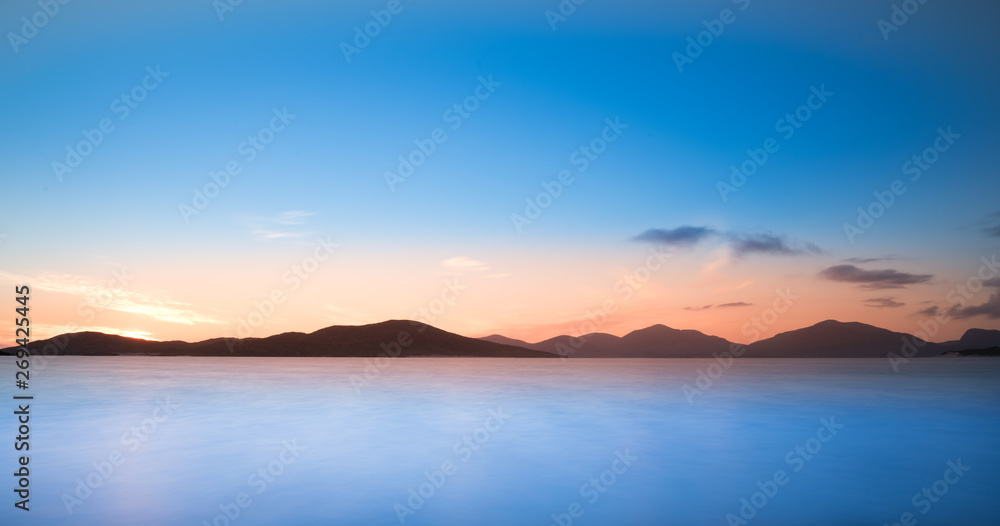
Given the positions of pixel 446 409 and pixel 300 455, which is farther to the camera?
pixel 446 409

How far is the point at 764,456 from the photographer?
16188mm

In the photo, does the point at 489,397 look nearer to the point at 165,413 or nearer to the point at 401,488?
the point at 165,413

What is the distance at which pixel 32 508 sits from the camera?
10398 mm

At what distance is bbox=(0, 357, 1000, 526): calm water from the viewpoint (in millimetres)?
10594

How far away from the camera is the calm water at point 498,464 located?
10594 mm

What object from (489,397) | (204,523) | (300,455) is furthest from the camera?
(489,397)

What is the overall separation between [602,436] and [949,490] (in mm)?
9657

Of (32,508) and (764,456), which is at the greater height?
(32,508)

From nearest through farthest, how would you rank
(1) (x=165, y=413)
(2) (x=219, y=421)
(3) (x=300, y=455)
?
(3) (x=300, y=455) → (2) (x=219, y=421) → (1) (x=165, y=413)

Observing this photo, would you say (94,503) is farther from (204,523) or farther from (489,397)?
(489,397)

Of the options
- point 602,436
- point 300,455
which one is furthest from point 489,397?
point 300,455

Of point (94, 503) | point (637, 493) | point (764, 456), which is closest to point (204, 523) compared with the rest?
point (94, 503)

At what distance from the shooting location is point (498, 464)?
1483 centimetres

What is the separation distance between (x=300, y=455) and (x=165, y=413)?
12655 millimetres
